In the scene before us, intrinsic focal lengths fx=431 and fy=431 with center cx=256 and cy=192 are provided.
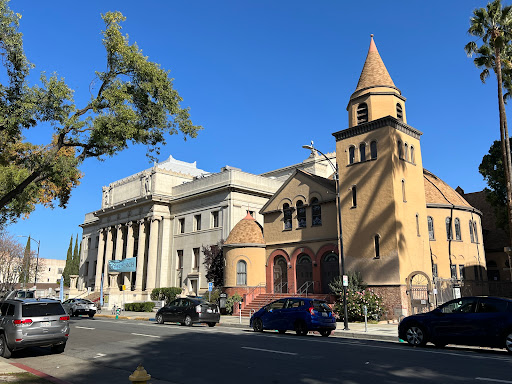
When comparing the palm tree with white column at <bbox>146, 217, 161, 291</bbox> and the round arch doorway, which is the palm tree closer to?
the round arch doorway

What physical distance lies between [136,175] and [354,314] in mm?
42355

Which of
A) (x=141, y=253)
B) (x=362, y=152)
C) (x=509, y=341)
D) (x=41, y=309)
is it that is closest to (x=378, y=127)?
(x=362, y=152)

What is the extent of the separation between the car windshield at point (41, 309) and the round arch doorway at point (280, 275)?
22029 mm

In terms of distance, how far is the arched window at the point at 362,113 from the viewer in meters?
29.6

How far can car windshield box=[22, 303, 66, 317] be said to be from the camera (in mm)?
12547

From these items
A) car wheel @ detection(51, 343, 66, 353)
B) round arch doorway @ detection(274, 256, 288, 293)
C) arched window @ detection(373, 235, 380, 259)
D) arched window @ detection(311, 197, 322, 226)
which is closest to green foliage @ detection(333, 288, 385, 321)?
arched window @ detection(373, 235, 380, 259)

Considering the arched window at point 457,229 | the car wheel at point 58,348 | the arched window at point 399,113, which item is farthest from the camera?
the arched window at point 457,229

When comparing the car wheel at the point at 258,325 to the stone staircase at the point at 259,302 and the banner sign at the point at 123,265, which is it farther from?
the banner sign at the point at 123,265

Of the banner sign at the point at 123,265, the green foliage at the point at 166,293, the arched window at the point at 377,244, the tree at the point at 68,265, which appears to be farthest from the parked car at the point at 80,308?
the tree at the point at 68,265

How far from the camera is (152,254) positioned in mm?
51594

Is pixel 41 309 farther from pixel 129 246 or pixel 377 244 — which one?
pixel 129 246

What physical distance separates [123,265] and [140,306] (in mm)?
13533

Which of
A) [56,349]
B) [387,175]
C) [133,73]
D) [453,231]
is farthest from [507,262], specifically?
[56,349]

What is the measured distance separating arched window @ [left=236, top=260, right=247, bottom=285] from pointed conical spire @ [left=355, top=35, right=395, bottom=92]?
15712 millimetres
